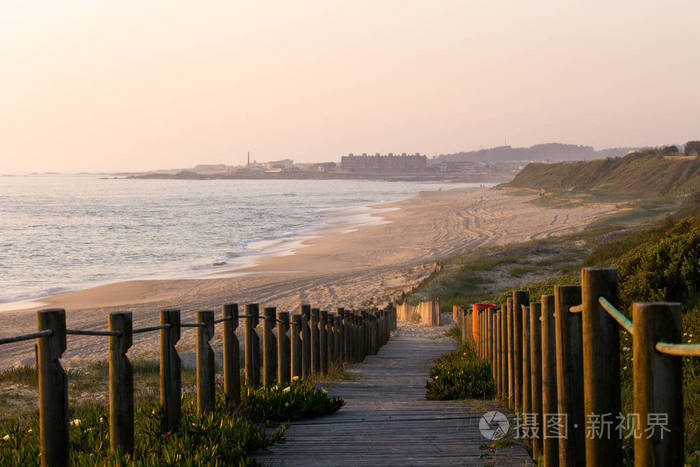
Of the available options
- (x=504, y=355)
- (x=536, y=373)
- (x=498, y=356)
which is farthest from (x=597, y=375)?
(x=498, y=356)

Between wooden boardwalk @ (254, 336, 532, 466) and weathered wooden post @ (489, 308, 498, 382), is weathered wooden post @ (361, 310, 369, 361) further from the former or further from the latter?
wooden boardwalk @ (254, 336, 532, 466)

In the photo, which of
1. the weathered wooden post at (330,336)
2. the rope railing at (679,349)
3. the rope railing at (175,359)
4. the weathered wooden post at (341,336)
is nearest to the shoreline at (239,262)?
the weathered wooden post at (341,336)

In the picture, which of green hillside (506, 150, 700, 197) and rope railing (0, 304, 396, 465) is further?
green hillside (506, 150, 700, 197)

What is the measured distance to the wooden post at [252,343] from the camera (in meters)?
6.78

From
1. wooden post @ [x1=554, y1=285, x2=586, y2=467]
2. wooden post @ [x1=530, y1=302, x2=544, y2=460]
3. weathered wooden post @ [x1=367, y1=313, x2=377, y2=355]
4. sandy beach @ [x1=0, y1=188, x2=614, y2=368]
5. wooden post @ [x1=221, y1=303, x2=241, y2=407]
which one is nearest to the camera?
wooden post @ [x1=554, y1=285, x2=586, y2=467]

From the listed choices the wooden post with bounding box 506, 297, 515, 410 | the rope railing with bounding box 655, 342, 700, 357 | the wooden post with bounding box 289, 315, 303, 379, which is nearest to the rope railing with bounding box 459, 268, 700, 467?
the rope railing with bounding box 655, 342, 700, 357

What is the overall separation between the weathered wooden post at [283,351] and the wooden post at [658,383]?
5.52 meters

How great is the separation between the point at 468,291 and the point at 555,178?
306 feet

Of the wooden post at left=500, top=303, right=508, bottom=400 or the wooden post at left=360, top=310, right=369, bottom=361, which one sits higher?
the wooden post at left=500, top=303, right=508, bottom=400

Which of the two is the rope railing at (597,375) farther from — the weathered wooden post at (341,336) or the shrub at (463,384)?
the weathered wooden post at (341,336)

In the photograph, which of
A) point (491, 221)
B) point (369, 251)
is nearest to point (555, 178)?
point (491, 221)

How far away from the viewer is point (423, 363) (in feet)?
38.0

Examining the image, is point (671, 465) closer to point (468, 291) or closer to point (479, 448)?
point (479, 448)

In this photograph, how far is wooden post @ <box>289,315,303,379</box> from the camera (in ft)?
25.9
